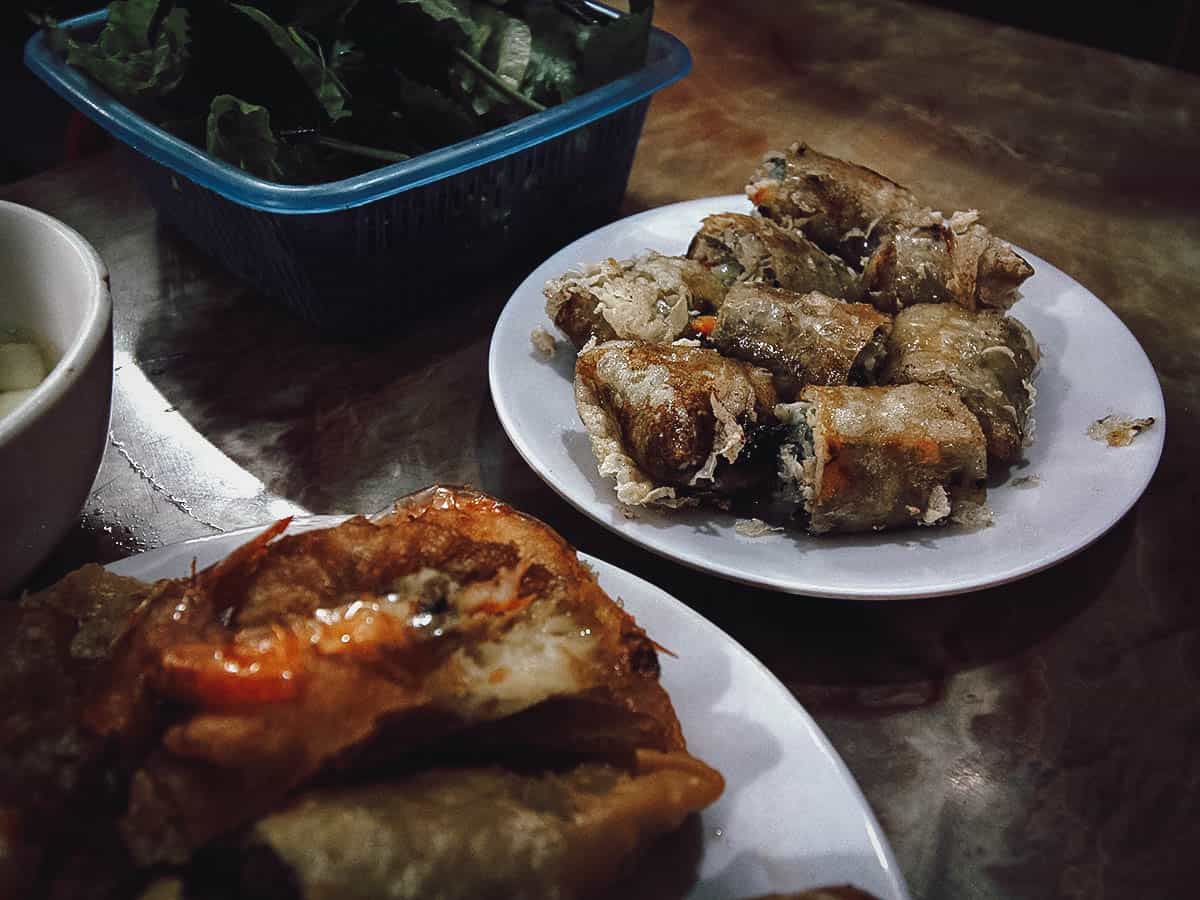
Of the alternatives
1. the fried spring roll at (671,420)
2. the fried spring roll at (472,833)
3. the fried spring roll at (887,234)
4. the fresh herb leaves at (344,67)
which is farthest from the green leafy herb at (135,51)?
the fried spring roll at (472,833)

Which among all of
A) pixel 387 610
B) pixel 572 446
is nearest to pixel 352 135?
pixel 572 446

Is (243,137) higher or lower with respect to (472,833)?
lower

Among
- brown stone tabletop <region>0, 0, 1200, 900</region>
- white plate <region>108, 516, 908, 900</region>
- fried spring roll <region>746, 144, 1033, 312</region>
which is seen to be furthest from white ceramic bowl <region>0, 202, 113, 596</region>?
fried spring roll <region>746, 144, 1033, 312</region>

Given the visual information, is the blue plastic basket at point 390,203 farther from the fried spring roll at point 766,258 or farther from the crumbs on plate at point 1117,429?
the crumbs on plate at point 1117,429

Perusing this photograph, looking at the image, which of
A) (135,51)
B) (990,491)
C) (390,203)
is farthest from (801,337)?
(135,51)

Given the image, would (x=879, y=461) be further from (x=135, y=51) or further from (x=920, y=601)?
(x=135, y=51)

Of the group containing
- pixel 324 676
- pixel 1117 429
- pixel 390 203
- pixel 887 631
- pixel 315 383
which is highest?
pixel 324 676

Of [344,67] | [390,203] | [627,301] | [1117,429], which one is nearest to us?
[1117,429]
